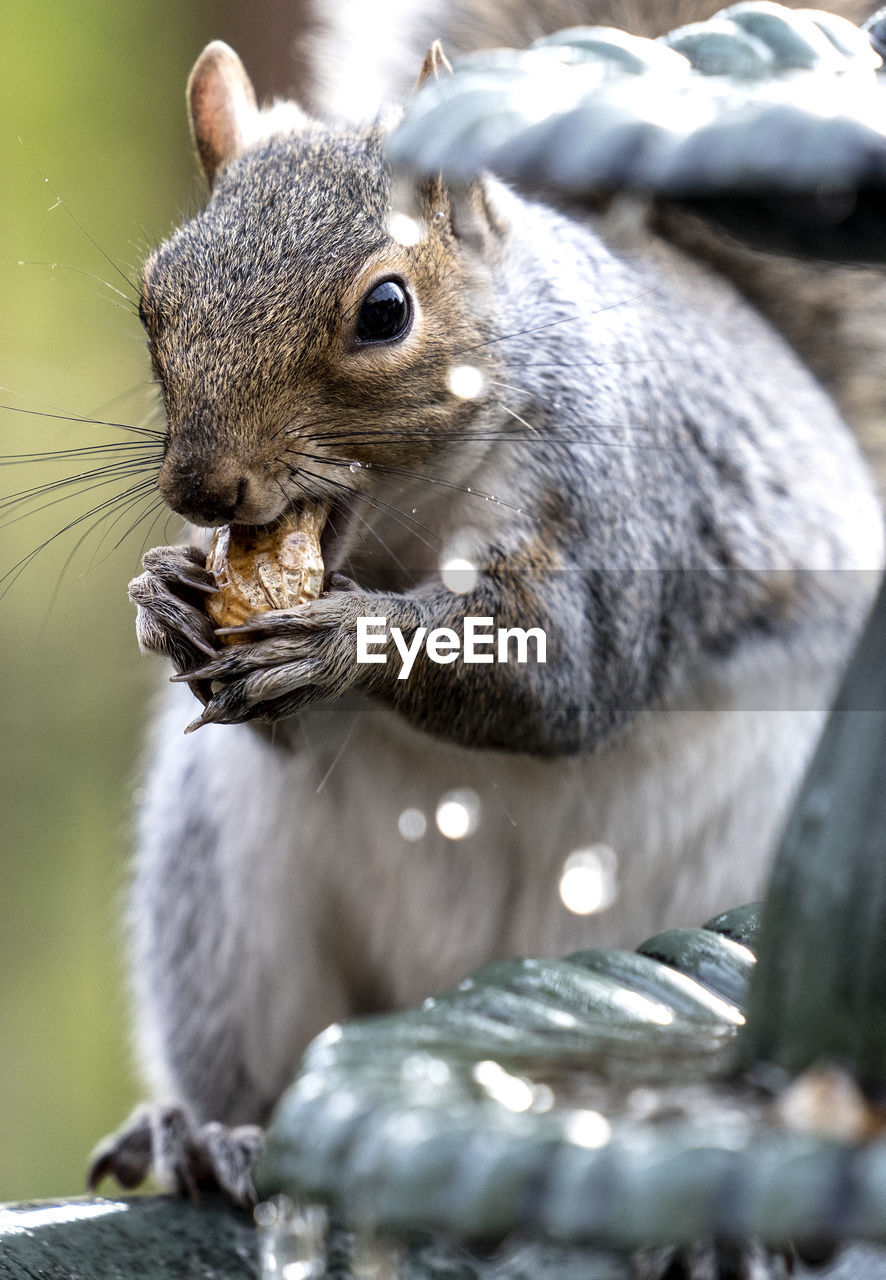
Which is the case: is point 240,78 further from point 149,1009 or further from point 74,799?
point 74,799

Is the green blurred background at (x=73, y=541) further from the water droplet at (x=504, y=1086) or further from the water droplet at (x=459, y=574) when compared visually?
the water droplet at (x=504, y=1086)

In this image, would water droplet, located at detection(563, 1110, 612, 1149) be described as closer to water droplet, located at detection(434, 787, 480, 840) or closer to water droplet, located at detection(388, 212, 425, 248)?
water droplet, located at detection(388, 212, 425, 248)

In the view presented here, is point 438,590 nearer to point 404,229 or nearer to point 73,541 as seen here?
point 404,229

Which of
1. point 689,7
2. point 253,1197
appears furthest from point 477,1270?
point 689,7

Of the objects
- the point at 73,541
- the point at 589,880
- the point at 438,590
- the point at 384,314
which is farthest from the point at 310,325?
the point at 589,880

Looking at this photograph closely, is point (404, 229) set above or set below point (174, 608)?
above

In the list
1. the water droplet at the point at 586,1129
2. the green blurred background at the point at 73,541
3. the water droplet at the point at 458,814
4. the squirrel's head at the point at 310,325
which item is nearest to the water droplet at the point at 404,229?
the squirrel's head at the point at 310,325
